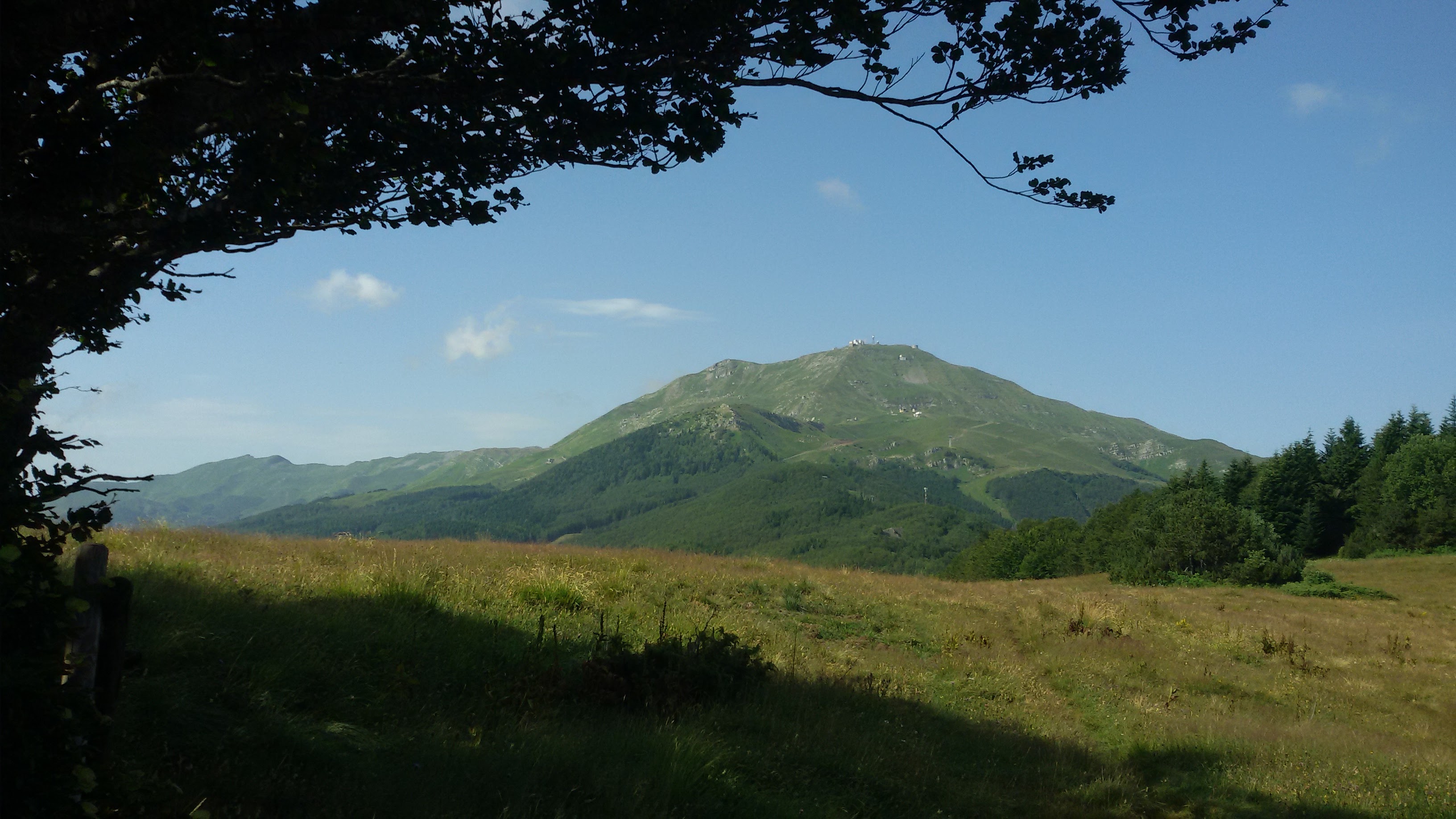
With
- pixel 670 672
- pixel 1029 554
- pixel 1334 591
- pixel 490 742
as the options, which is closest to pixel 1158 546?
pixel 1334 591

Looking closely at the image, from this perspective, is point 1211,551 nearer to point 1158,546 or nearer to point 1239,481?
point 1158,546

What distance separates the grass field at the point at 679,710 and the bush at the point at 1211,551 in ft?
149

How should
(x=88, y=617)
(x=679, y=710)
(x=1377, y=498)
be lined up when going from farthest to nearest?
(x=1377, y=498)
(x=679, y=710)
(x=88, y=617)

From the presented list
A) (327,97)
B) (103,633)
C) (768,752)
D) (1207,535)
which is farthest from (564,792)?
(1207,535)

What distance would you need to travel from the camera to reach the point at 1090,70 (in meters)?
6.83

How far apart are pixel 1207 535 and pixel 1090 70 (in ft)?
255

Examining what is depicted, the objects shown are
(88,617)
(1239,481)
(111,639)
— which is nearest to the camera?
(88,617)

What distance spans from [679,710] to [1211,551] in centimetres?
7744

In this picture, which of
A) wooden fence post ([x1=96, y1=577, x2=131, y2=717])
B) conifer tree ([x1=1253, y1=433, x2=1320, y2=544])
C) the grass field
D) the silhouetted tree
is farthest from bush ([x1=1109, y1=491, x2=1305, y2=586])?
wooden fence post ([x1=96, y1=577, x2=131, y2=717])

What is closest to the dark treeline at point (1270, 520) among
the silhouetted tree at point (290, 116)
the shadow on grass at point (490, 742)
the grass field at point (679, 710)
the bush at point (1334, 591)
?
the bush at point (1334, 591)

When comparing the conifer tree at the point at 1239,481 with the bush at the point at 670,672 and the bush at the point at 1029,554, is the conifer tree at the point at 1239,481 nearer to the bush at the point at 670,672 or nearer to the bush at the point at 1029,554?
the bush at the point at 1029,554

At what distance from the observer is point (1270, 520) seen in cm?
9888

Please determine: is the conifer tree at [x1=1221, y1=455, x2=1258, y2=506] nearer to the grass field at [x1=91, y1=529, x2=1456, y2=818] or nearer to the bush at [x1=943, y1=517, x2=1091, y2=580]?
the bush at [x1=943, y1=517, x2=1091, y2=580]

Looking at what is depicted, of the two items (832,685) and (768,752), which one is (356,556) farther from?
(768,752)
